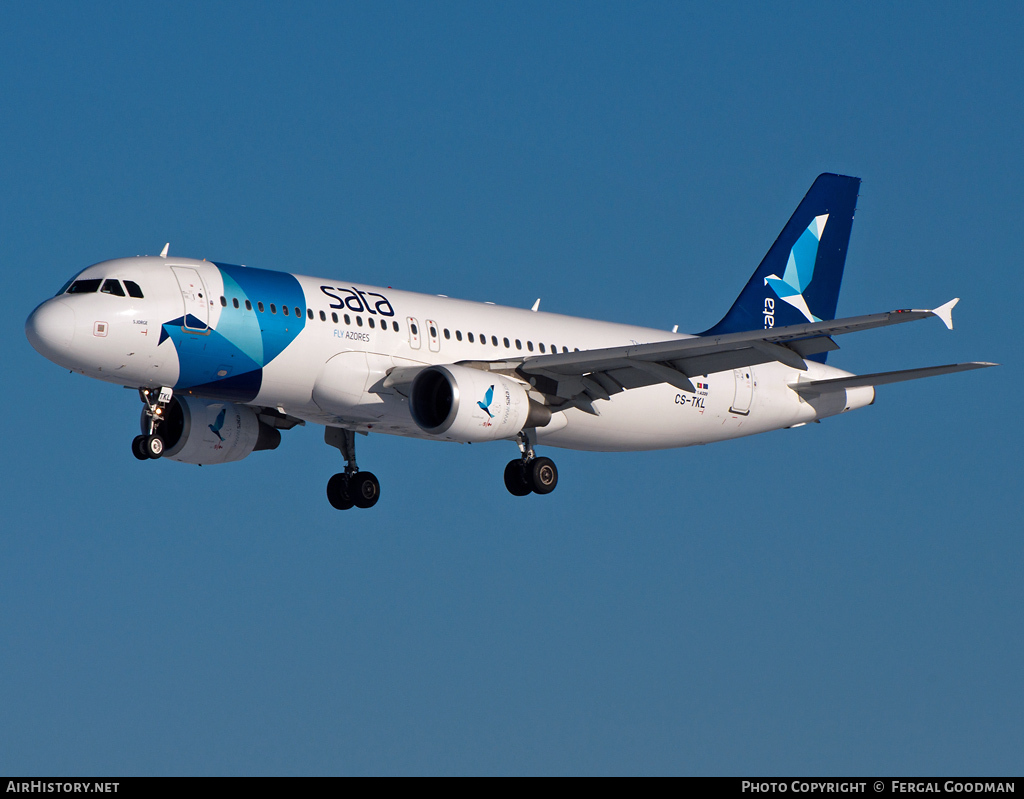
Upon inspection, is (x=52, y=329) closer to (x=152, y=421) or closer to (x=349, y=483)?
(x=152, y=421)

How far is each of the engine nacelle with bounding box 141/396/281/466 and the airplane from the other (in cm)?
5

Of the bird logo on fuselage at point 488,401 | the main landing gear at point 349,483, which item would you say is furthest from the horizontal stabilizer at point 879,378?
the main landing gear at point 349,483

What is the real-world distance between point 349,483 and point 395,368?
20.4ft

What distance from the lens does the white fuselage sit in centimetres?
3419

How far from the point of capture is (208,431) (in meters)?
40.2

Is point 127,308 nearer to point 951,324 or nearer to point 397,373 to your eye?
point 397,373

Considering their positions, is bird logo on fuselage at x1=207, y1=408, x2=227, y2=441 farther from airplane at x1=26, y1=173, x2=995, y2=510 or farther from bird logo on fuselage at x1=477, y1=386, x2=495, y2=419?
bird logo on fuselage at x1=477, y1=386, x2=495, y2=419

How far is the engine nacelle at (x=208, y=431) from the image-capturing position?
40000 millimetres

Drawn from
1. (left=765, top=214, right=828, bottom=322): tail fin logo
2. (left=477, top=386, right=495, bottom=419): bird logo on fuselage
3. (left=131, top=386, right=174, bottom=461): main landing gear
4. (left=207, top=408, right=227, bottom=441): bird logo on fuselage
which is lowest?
(left=131, top=386, right=174, bottom=461): main landing gear

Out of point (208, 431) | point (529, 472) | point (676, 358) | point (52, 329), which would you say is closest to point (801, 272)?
point (676, 358)

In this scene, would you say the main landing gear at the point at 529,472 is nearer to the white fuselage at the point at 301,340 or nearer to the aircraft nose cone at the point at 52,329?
the white fuselage at the point at 301,340

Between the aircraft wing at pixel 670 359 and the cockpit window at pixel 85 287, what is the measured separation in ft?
30.8

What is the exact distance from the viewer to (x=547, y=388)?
130 ft

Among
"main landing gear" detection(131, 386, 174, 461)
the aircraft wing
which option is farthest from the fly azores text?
"main landing gear" detection(131, 386, 174, 461)
